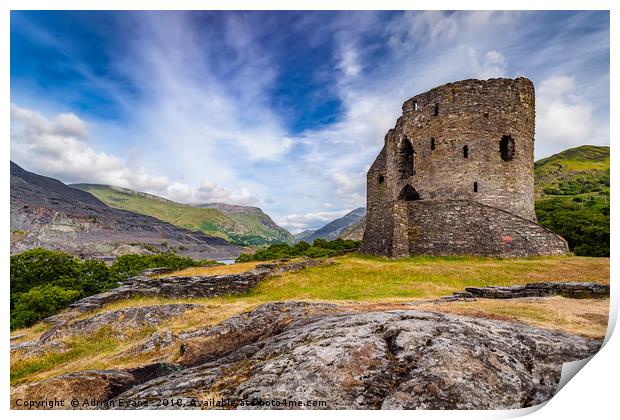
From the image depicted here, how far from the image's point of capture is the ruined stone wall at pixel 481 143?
2036cm

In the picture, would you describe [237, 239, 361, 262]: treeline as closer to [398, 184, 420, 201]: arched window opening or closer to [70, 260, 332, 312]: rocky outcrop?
[398, 184, 420, 201]: arched window opening

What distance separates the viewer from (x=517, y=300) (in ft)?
29.0

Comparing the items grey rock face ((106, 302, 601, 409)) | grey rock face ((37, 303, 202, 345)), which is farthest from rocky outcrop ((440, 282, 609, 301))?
grey rock face ((37, 303, 202, 345))

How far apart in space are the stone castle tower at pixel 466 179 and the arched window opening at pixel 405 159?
102 mm

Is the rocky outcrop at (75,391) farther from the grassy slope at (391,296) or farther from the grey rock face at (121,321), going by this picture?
the grey rock face at (121,321)

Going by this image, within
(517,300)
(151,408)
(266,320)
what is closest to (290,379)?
(151,408)

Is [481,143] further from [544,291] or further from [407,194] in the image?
[544,291]

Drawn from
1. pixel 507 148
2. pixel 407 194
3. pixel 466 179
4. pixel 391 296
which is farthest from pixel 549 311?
pixel 407 194

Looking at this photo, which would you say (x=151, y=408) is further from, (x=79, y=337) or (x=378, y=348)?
(x=79, y=337)

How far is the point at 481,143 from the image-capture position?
20.4 meters

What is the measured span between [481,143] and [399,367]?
19301 millimetres

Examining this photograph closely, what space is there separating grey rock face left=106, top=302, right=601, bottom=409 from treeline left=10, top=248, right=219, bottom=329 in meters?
16.8
